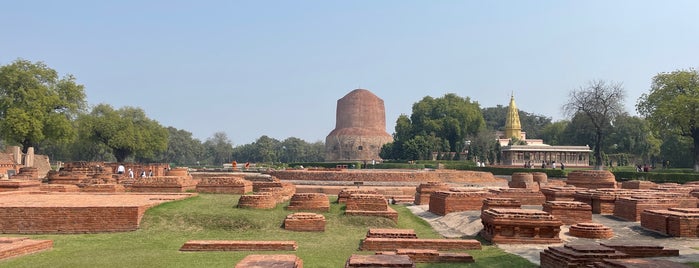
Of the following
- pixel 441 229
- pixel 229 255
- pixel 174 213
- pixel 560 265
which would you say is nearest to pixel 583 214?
pixel 441 229

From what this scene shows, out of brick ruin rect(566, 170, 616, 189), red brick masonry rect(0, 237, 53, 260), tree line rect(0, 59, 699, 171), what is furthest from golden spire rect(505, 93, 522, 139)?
red brick masonry rect(0, 237, 53, 260)

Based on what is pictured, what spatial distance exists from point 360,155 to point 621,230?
176ft

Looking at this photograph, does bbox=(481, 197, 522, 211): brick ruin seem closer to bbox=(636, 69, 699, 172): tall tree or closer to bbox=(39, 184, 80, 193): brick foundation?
bbox=(39, 184, 80, 193): brick foundation

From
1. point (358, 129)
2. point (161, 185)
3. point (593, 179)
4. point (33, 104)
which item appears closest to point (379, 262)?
point (161, 185)

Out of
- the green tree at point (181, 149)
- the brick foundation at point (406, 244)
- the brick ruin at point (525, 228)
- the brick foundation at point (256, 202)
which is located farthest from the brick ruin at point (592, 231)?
the green tree at point (181, 149)

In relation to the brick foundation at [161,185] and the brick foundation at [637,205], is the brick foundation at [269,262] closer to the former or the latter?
the brick foundation at [637,205]

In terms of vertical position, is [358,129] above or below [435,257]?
above

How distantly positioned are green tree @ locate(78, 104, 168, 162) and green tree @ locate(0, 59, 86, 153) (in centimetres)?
673

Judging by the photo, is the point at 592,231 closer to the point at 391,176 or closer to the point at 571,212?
the point at 571,212

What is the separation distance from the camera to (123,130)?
37.2 m

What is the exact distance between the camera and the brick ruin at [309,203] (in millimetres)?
11797

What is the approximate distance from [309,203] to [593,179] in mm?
8078

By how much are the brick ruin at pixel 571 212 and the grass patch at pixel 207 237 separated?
226 cm

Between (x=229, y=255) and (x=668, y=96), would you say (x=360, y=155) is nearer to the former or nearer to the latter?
(x=668, y=96)
